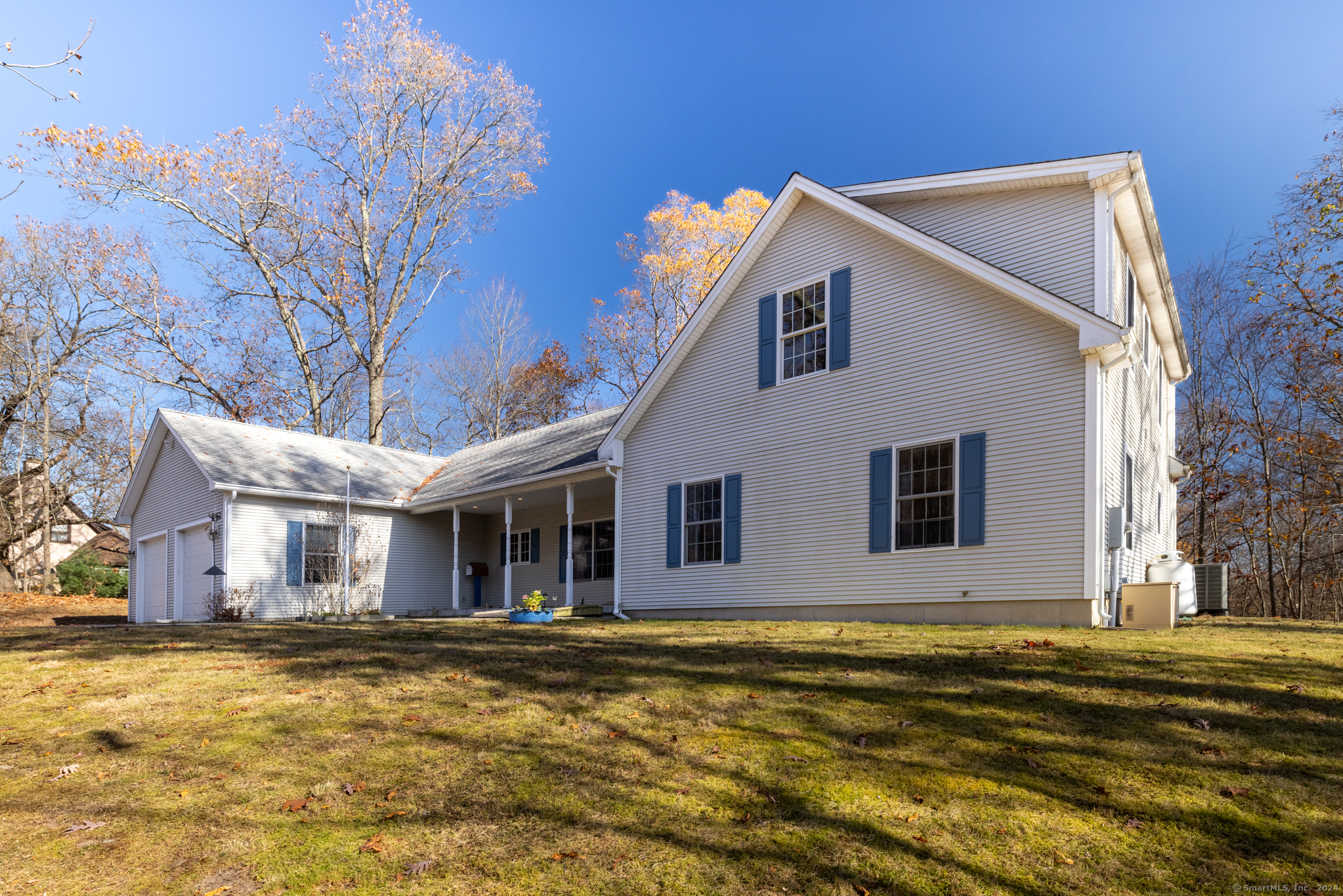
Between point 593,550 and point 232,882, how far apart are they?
48.9 ft

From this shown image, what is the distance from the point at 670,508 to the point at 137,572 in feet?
52.4

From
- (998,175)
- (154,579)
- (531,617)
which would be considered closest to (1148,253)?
(998,175)

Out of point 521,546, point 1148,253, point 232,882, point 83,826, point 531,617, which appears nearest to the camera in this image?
point 232,882

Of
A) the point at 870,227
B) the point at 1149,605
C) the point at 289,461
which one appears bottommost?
the point at 1149,605

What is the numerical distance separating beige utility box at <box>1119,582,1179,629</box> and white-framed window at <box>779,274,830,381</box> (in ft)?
16.9

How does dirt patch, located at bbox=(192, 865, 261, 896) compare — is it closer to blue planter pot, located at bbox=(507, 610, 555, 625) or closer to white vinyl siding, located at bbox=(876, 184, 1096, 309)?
blue planter pot, located at bbox=(507, 610, 555, 625)

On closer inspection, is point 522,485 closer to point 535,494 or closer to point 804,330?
point 535,494

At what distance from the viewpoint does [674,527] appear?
46.6 ft

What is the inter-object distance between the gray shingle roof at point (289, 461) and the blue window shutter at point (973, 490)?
46.6ft

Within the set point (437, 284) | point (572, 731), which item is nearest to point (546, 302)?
point (437, 284)

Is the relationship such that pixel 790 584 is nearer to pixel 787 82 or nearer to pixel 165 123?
pixel 165 123

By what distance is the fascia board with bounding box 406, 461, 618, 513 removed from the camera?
15.6 metres

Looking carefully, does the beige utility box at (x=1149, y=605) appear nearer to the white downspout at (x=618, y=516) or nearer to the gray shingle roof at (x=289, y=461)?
the white downspout at (x=618, y=516)

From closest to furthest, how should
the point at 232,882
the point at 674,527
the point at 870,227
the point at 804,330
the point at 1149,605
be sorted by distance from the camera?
the point at 232,882 < the point at 1149,605 < the point at 870,227 < the point at 804,330 < the point at 674,527
